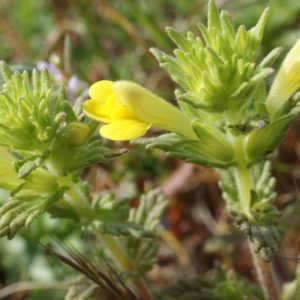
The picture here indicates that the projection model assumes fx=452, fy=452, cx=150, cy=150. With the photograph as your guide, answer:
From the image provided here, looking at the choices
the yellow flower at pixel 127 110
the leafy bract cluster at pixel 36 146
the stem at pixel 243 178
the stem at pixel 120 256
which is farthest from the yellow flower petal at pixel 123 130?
the stem at pixel 120 256

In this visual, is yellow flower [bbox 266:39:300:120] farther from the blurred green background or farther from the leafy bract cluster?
the blurred green background

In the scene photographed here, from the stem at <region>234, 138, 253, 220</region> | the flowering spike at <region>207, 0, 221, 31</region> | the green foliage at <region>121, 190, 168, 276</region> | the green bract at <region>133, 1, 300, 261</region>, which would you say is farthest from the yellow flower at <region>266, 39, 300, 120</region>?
the green foliage at <region>121, 190, 168, 276</region>

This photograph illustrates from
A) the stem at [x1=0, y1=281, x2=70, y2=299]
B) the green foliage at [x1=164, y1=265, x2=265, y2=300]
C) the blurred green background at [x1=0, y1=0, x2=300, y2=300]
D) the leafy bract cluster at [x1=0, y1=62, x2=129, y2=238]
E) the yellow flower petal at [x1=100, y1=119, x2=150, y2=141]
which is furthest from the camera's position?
the blurred green background at [x1=0, y1=0, x2=300, y2=300]

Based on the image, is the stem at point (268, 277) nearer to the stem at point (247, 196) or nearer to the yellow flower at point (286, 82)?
the stem at point (247, 196)

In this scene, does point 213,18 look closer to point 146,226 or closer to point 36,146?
point 36,146

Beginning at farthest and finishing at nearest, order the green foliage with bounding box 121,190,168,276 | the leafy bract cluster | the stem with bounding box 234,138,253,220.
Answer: the green foliage with bounding box 121,190,168,276 < the stem with bounding box 234,138,253,220 < the leafy bract cluster

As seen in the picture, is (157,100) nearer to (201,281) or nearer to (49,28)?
(201,281)

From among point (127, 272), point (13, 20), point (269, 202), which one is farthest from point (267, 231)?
point (13, 20)

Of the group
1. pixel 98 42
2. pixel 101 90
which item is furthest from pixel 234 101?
pixel 98 42
